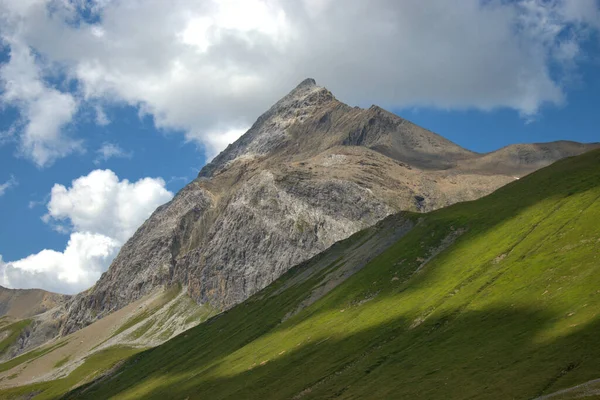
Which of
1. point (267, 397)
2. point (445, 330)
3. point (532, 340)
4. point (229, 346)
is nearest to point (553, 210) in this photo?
point (445, 330)

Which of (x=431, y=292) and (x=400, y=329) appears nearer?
(x=400, y=329)

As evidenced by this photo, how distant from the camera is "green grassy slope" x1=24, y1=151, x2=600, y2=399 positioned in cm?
7275

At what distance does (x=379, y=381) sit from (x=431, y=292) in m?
40.0

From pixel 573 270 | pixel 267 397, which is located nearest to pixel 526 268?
pixel 573 270

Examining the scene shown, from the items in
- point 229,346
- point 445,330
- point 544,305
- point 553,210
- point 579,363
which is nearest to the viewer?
point 579,363

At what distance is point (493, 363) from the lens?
7450cm

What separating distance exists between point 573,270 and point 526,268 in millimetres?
14404

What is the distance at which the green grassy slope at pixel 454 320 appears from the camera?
72750mm

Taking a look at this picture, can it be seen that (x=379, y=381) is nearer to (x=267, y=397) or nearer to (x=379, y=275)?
(x=267, y=397)

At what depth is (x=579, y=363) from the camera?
202ft

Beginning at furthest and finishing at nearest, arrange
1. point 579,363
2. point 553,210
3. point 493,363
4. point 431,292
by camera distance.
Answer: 1. point 553,210
2. point 431,292
3. point 493,363
4. point 579,363

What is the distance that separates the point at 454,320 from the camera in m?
102

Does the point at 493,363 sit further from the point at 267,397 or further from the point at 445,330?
the point at 267,397

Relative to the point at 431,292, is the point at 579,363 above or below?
below
